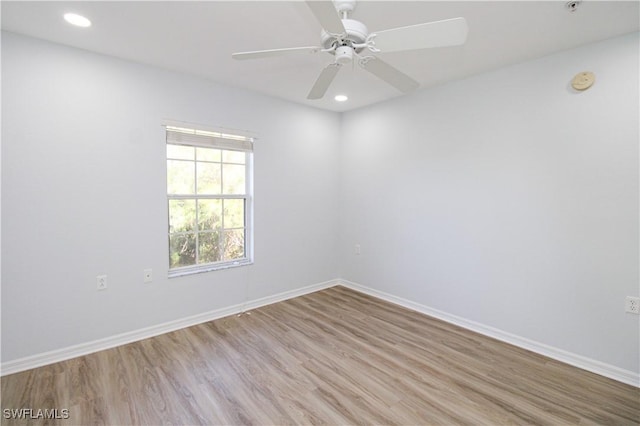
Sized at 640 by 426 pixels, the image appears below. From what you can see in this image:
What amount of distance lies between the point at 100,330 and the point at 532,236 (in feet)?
12.3

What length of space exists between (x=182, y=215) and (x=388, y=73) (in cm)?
234

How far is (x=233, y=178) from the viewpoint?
3523 millimetres

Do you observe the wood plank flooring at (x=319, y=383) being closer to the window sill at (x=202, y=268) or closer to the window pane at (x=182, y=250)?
the window sill at (x=202, y=268)

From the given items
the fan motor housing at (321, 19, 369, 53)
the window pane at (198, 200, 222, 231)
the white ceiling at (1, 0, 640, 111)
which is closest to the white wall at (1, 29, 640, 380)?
the white ceiling at (1, 0, 640, 111)

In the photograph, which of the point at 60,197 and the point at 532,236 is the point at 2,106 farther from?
the point at 532,236

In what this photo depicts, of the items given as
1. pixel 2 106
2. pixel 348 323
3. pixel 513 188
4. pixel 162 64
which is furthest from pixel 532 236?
pixel 2 106

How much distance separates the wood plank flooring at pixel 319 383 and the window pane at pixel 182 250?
0.68 m

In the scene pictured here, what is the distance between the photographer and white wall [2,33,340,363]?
2312mm

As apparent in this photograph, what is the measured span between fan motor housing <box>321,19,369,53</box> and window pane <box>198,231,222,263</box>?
2333mm

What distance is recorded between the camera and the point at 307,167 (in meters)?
4.11

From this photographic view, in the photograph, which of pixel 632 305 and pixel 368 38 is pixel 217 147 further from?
pixel 632 305

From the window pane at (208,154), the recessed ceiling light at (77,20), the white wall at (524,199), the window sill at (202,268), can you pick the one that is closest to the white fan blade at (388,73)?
the white wall at (524,199)

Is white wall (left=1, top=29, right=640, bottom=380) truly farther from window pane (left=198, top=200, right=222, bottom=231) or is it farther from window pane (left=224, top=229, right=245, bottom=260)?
window pane (left=198, top=200, right=222, bottom=231)

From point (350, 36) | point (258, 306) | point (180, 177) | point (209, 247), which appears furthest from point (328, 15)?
point (258, 306)
